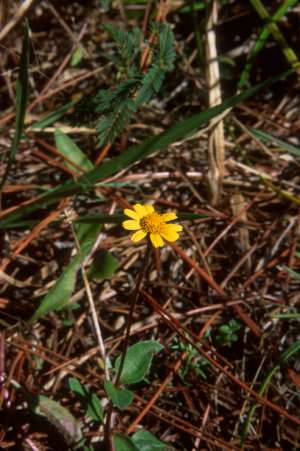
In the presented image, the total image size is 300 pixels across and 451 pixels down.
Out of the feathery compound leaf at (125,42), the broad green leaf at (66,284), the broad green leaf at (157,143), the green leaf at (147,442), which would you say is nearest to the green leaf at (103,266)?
the broad green leaf at (66,284)

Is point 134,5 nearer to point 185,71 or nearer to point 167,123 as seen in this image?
point 185,71

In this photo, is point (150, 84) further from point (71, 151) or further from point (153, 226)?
point (153, 226)

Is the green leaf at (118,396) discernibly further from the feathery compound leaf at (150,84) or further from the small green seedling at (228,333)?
the feathery compound leaf at (150,84)

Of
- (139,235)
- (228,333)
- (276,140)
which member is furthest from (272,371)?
(276,140)

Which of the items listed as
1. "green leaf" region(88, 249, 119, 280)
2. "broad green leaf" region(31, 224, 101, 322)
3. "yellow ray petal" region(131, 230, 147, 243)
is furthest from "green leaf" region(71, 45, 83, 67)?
"yellow ray petal" region(131, 230, 147, 243)

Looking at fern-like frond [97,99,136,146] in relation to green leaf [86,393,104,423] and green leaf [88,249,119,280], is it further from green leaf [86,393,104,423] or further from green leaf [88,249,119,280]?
green leaf [86,393,104,423]

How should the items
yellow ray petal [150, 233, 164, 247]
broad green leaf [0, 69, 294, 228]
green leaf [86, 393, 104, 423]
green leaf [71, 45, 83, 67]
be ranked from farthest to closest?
green leaf [71, 45, 83, 67] < green leaf [86, 393, 104, 423] < broad green leaf [0, 69, 294, 228] < yellow ray petal [150, 233, 164, 247]

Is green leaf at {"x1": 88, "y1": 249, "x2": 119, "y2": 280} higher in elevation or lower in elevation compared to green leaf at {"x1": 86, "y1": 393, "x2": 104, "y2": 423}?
higher
